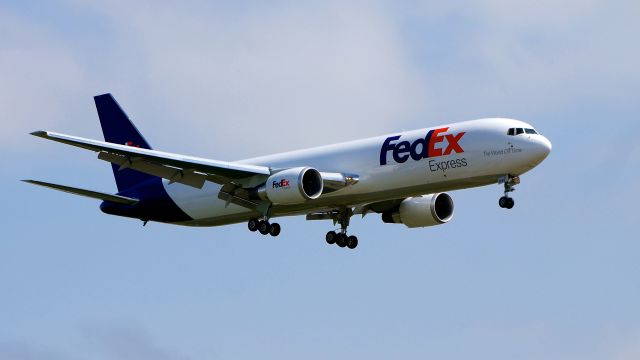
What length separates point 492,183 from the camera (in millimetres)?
50688

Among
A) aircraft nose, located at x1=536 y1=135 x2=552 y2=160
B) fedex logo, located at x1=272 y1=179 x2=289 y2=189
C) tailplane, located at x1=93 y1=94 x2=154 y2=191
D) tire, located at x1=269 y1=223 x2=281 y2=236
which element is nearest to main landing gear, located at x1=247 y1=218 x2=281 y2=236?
tire, located at x1=269 y1=223 x2=281 y2=236

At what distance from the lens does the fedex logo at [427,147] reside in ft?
166

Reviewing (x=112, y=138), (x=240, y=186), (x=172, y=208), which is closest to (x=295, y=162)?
(x=240, y=186)

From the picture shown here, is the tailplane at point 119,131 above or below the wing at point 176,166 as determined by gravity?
above

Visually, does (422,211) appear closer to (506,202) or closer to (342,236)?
(342,236)

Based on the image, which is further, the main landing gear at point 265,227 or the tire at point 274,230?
the tire at point 274,230

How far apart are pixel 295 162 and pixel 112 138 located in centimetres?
1129

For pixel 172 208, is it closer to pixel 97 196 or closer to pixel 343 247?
pixel 97 196

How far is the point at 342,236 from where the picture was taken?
58.0 m

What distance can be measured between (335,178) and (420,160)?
12.2ft

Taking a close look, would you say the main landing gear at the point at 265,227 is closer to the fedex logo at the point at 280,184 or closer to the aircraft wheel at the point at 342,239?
the fedex logo at the point at 280,184

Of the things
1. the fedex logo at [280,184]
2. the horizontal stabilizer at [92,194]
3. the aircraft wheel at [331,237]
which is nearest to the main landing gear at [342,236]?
the aircraft wheel at [331,237]

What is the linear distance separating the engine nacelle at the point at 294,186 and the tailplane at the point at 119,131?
32.3ft

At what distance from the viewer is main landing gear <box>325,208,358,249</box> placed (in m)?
57.7
